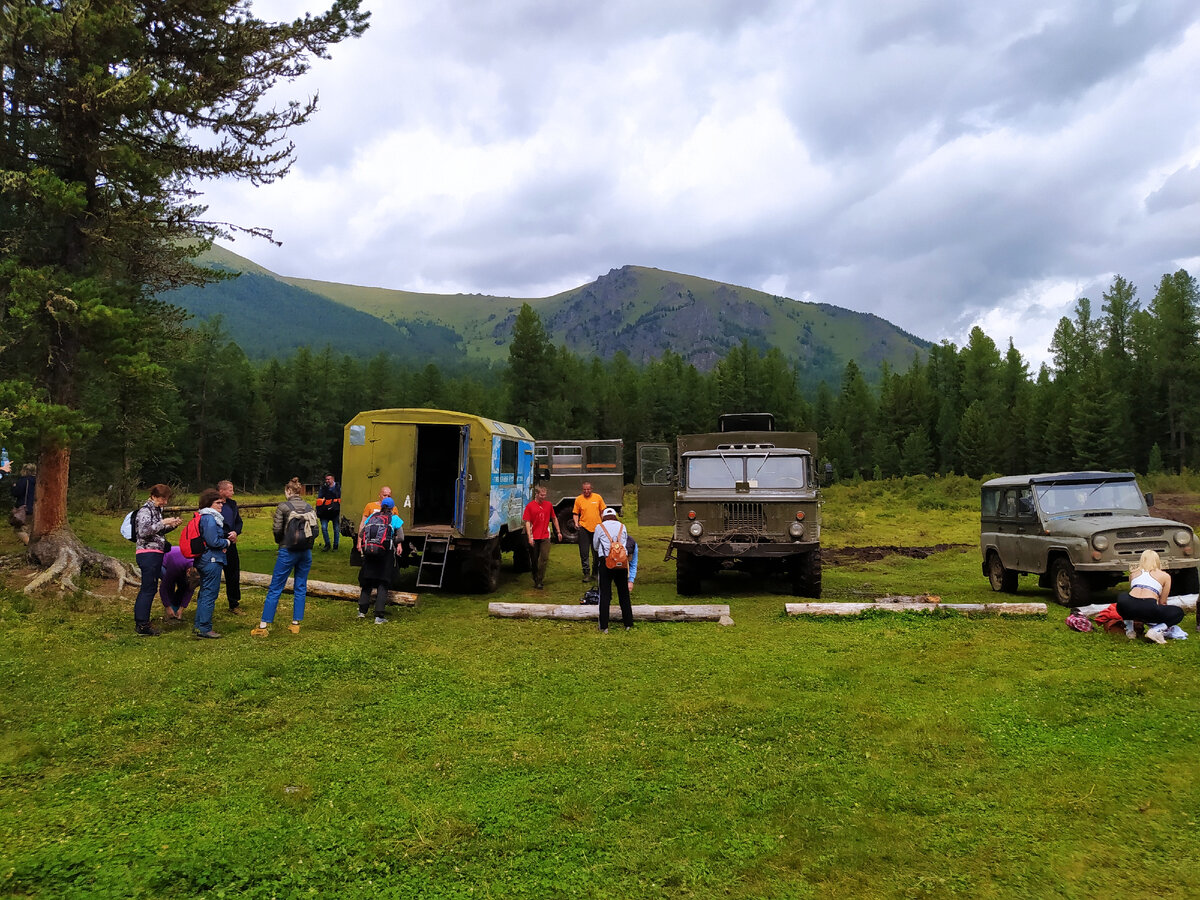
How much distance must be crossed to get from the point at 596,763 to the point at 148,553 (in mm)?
6498

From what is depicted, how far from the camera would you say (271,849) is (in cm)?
400

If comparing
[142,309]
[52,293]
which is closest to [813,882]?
[52,293]

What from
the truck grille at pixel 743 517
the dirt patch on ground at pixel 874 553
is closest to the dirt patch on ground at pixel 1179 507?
the dirt patch on ground at pixel 874 553

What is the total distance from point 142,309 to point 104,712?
834 centimetres

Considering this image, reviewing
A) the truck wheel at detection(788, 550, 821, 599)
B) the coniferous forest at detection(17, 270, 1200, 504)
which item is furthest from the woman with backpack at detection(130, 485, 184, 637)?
the coniferous forest at detection(17, 270, 1200, 504)

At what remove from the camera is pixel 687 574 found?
1256 cm

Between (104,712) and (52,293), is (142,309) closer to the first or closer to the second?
(52,293)

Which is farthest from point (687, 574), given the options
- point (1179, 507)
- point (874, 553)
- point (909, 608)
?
point (1179, 507)

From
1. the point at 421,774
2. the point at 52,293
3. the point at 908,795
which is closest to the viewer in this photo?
the point at 908,795

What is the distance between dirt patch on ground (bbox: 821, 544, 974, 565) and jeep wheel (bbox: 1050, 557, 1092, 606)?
6617mm

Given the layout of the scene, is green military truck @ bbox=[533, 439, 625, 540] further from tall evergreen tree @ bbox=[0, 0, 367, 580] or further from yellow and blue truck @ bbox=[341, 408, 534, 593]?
tall evergreen tree @ bbox=[0, 0, 367, 580]

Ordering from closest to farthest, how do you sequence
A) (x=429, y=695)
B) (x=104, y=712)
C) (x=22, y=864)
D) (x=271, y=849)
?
1. (x=22, y=864)
2. (x=271, y=849)
3. (x=104, y=712)
4. (x=429, y=695)

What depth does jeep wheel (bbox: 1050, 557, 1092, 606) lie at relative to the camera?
33.6 feet

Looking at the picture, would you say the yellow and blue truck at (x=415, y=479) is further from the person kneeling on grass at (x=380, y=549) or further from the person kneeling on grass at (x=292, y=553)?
the person kneeling on grass at (x=292, y=553)
